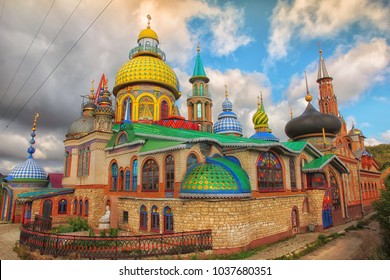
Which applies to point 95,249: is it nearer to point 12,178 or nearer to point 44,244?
point 44,244

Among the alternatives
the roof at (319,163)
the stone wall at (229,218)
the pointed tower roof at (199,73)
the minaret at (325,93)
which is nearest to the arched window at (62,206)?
the stone wall at (229,218)

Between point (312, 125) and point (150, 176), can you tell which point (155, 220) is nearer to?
point (150, 176)

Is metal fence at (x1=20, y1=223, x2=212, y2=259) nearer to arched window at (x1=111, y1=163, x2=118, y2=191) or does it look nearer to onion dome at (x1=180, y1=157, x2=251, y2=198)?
onion dome at (x1=180, y1=157, x2=251, y2=198)

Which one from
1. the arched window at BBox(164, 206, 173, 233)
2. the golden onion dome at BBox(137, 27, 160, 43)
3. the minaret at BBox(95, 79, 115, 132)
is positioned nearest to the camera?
the arched window at BBox(164, 206, 173, 233)

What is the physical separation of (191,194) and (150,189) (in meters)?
3.78

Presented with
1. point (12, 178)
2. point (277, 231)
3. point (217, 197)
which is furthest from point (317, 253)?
point (12, 178)

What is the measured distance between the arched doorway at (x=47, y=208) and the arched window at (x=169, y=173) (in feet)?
38.4

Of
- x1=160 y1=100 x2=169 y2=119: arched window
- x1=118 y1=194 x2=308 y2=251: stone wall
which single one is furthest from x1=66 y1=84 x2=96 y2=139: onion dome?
x1=118 y1=194 x2=308 y2=251: stone wall

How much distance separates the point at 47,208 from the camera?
1989 centimetres

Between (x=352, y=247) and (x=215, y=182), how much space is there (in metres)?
7.92

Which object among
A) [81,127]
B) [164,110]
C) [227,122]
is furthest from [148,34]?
[227,122]

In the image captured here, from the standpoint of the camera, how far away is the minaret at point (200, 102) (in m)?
30.2

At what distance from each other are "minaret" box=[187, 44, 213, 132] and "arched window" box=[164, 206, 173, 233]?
17356mm

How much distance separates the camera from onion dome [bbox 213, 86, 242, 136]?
32.2 metres
